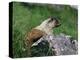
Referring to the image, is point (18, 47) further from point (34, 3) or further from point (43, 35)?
point (34, 3)

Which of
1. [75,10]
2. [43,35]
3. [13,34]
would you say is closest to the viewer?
[13,34]

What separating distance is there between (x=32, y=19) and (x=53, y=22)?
0.24 metres

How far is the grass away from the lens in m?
1.87

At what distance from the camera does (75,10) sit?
Result: 214 centimetres

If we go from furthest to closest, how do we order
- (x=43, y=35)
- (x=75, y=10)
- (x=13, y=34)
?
(x=75, y=10) → (x=43, y=35) → (x=13, y=34)

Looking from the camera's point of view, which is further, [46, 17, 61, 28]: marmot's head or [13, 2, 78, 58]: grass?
[46, 17, 61, 28]: marmot's head

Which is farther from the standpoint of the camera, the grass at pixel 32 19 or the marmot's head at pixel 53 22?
the marmot's head at pixel 53 22

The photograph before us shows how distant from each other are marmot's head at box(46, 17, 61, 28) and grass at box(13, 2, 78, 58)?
4 centimetres

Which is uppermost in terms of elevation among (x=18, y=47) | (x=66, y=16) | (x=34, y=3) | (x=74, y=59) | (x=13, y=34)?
(x=34, y=3)

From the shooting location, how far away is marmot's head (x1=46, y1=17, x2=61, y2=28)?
6.60 feet

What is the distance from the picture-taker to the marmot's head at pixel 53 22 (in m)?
2.01

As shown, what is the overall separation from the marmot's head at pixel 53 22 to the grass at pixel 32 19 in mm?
40

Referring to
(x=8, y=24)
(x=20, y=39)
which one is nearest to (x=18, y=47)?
(x=20, y=39)

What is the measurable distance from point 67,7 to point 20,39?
0.64 m
